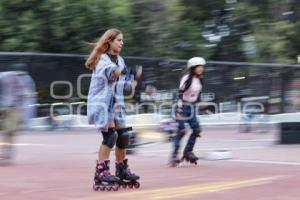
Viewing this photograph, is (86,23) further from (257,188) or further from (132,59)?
(257,188)

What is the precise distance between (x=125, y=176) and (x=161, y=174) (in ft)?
5.78

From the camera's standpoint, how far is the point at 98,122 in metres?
7.56

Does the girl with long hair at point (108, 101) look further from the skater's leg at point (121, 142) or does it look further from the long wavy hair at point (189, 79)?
the long wavy hair at point (189, 79)

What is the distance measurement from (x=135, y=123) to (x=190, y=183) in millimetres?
12550

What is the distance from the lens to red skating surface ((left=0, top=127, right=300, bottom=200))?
7457mm

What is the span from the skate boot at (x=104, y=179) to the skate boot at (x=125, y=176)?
15 centimetres

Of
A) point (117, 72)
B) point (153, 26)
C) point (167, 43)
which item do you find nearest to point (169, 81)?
point (167, 43)

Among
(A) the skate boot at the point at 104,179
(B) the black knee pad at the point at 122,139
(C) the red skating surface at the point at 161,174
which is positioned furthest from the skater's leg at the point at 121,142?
(C) the red skating surface at the point at 161,174

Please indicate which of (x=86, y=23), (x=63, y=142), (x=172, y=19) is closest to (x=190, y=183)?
(x=63, y=142)

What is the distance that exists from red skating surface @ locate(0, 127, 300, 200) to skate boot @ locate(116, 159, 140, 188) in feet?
0.42

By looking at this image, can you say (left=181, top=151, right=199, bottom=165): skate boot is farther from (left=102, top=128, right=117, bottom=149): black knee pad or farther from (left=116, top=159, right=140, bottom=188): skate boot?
(left=102, top=128, right=117, bottom=149): black knee pad

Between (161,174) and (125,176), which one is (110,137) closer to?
(125,176)

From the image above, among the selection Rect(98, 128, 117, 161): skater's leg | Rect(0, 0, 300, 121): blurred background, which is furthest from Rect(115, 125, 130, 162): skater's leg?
Rect(0, 0, 300, 121): blurred background

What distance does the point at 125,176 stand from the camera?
25.7 ft
